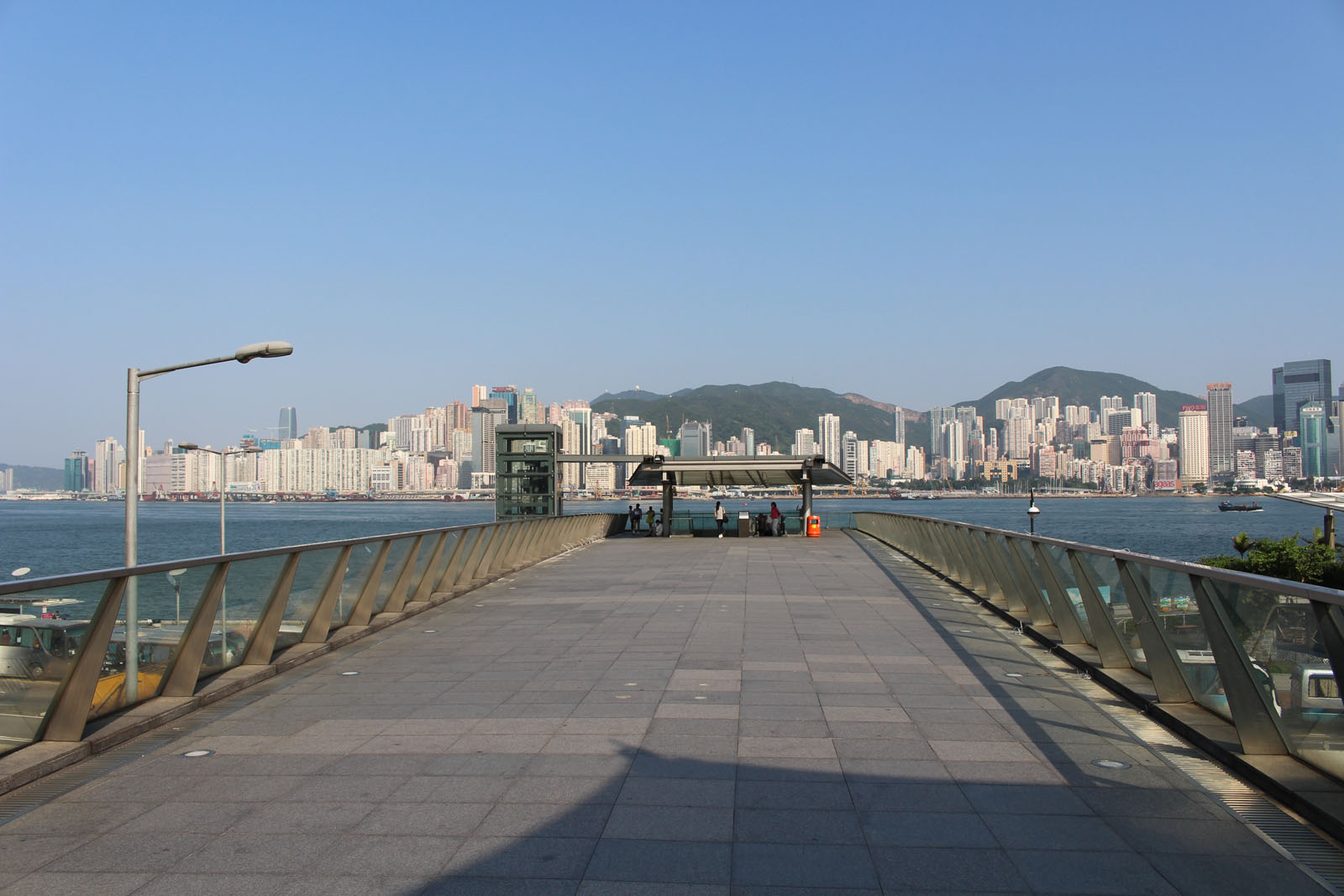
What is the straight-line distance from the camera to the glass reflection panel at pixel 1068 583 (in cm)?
854

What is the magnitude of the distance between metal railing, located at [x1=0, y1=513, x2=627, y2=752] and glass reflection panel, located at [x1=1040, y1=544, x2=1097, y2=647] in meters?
6.24

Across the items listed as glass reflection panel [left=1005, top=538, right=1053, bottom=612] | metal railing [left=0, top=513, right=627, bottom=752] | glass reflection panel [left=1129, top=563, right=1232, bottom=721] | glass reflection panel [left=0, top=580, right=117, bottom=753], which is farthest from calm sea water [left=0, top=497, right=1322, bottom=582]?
glass reflection panel [left=1129, top=563, right=1232, bottom=721]

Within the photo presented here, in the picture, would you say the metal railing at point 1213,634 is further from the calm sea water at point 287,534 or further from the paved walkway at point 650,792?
the calm sea water at point 287,534

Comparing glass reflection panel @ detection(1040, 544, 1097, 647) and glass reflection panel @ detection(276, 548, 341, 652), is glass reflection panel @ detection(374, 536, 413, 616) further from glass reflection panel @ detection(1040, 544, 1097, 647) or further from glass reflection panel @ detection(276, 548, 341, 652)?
glass reflection panel @ detection(1040, 544, 1097, 647)

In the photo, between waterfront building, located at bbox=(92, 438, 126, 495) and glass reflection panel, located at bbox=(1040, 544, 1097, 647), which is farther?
waterfront building, located at bbox=(92, 438, 126, 495)

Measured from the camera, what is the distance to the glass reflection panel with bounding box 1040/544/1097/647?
8539 mm

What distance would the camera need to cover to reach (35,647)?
535 centimetres

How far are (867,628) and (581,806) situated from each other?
6433 mm

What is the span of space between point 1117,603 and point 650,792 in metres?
4.17

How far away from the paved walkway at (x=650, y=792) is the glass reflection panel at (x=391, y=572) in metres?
2.24

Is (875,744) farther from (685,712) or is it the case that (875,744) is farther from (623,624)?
(623,624)

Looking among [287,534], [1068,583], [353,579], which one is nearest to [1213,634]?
[1068,583]

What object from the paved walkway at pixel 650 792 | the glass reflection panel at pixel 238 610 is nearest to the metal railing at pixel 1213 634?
the paved walkway at pixel 650 792

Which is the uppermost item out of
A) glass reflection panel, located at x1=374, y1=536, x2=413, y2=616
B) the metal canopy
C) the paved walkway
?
the metal canopy
